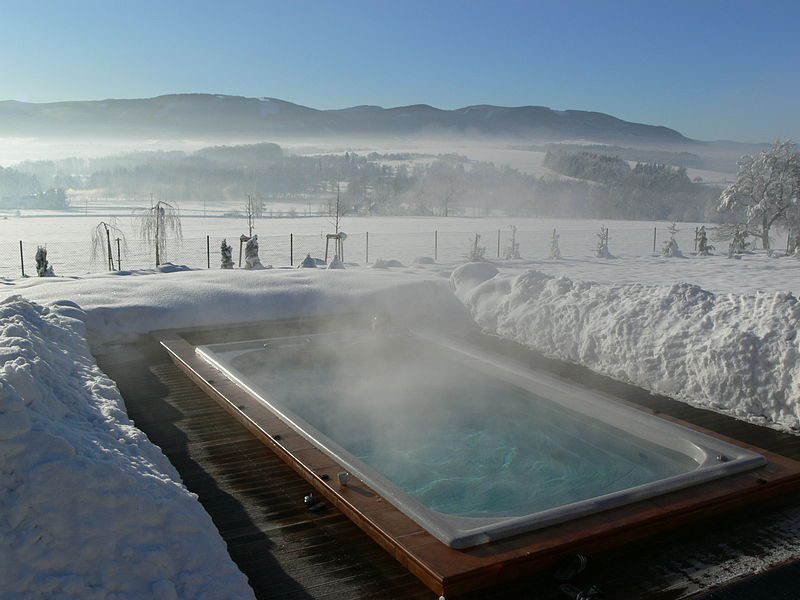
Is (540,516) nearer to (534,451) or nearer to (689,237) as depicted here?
(534,451)

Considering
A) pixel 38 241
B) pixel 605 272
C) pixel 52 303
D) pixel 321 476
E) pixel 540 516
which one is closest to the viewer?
pixel 540 516

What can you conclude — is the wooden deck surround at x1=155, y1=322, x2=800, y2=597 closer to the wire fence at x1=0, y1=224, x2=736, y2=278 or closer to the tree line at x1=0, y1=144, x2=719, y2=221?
the wire fence at x1=0, y1=224, x2=736, y2=278

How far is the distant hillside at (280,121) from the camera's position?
78500 mm

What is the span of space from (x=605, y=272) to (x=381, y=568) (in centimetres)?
1304

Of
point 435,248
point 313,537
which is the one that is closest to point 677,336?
point 313,537

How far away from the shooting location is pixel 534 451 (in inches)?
177

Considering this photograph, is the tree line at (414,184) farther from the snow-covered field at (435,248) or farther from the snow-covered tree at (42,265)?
the snow-covered tree at (42,265)

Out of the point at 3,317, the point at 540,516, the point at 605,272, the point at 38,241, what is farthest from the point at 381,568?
the point at 38,241

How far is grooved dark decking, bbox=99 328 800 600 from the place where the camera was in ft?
7.80

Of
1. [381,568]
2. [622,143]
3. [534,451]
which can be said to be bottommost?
[534,451]

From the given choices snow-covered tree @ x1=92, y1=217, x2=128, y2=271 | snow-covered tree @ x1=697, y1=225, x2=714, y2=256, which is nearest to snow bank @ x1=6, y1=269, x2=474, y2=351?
snow-covered tree @ x1=92, y1=217, x2=128, y2=271

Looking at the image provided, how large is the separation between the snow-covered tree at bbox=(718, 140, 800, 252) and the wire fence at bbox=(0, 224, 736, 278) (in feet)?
5.13

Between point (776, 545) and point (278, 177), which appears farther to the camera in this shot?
point (278, 177)

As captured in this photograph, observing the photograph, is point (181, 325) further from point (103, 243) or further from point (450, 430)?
point (103, 243)
